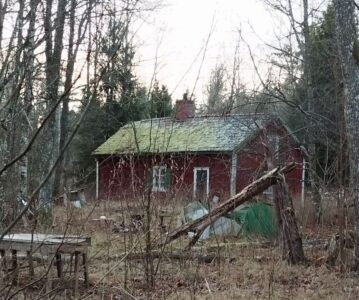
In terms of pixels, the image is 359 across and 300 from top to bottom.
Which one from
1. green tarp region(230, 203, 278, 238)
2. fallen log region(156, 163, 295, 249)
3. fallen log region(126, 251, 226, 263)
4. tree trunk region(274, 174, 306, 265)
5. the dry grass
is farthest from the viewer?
green tarp region(230, 203, 278, 238)

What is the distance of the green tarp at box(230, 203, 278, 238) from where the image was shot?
11453 mm

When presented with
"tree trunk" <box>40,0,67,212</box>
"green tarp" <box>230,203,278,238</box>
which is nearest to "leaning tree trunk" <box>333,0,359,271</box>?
"tree trunk" <box>40,0,67,212</box>

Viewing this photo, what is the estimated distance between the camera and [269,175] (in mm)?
9234

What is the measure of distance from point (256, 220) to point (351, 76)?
5.14m

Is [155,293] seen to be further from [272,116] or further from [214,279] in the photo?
[272,116]

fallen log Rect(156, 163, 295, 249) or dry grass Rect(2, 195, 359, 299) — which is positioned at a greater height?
fallen log Rect(156, 163, 295, 249)

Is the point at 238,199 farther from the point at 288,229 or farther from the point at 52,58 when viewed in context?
the point at 52,58

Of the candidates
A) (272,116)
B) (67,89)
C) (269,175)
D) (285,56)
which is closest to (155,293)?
(269,175)

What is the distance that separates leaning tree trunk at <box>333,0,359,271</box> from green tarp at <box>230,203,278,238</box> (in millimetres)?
4143

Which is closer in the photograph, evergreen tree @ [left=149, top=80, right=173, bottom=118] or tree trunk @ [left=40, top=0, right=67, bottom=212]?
tree trunk @ [left=40, top=0, right=67, bottom=212]

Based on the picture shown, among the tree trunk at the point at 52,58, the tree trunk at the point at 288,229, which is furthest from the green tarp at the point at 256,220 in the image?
the tree trunk at the point at 52,58

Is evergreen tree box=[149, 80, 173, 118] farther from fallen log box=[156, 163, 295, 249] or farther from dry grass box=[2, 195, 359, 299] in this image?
fallen log box=[156, 163, 295, 249]

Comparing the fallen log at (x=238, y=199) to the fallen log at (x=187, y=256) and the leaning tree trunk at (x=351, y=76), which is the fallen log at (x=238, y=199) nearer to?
the fallen log at (x=187, y=256)

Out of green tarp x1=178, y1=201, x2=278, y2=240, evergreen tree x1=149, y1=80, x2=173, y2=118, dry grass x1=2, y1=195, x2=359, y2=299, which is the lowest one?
dry grass x1=2, y1=195, x2=359, y2=299
